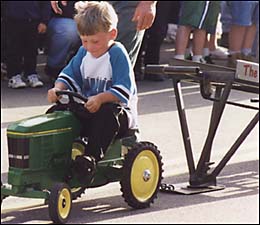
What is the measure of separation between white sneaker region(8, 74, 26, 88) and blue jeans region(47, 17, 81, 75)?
0.39 m

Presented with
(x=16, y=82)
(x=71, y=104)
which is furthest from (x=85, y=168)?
(x=16, y=82)

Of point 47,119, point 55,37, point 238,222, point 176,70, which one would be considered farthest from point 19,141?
point 55,37

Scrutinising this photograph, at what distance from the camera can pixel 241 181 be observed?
21.9 feet

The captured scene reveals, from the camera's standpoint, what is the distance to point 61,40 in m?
10.2

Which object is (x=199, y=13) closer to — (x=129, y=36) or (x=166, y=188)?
(x=166, y=188)

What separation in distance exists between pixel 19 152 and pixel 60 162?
10.7 inches

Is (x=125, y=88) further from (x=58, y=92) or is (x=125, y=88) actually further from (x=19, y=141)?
(x=19, y=141)

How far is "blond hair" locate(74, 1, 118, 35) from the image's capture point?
16.8 ft

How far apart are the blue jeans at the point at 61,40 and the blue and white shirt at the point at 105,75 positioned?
4.67 meters

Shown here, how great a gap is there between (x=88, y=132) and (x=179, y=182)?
132 centimetres

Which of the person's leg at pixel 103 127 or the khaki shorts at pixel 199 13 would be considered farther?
the khaki shorts at pixel 199 13

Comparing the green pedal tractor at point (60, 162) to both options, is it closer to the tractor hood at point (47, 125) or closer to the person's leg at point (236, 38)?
the tractor hood at point (47, 125)

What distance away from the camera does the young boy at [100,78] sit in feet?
16.9

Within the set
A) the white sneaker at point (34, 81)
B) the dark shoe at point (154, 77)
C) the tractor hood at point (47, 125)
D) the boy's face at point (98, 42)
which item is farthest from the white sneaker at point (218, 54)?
the boy's face at point (98, 42)
